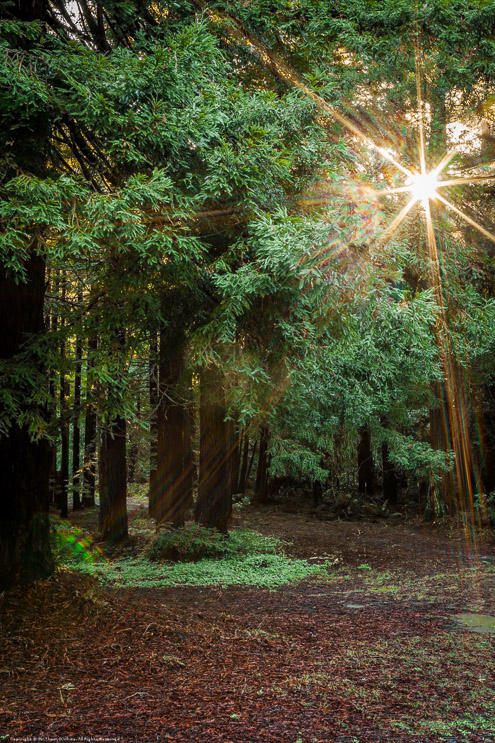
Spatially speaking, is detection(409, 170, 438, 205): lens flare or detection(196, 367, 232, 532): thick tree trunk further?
detection(196, 367, 232, 532): thick tree trunk

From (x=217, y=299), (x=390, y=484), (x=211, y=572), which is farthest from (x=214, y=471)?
(x=390, y=484)

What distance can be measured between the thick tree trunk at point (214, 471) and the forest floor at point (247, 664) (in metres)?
3.09

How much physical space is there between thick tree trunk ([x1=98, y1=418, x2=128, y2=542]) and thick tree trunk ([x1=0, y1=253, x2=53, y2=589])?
5611 mm

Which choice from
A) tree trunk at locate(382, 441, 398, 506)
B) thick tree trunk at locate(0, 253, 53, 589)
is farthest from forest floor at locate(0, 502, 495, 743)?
tree trunk at locate(382, 441, 398, 506)

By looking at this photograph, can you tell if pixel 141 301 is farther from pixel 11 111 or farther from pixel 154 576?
pixel 154 576

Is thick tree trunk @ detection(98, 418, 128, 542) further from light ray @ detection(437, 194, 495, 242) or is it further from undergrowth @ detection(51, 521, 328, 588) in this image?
light ray @ detection(437, 194, 495, 242)

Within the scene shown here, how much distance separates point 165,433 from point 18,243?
8550 millimetres

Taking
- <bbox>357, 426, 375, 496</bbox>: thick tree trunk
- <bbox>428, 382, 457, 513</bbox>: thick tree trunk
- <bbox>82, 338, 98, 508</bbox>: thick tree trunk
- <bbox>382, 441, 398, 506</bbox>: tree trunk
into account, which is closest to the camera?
<bbox>82, 338, 98, 508</bbox>: thick tree trunk

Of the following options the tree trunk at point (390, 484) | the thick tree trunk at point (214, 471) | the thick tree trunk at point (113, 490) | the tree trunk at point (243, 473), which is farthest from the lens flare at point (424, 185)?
the tree trunk at point (243, 473)

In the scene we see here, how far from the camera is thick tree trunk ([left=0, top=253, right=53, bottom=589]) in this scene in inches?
239

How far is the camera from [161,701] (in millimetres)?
3877

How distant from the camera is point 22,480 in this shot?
6230mm

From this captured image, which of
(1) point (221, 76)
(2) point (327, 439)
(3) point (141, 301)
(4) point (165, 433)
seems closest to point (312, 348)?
(3) point (141, 301)

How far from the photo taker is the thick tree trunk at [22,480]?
608 centimetres
